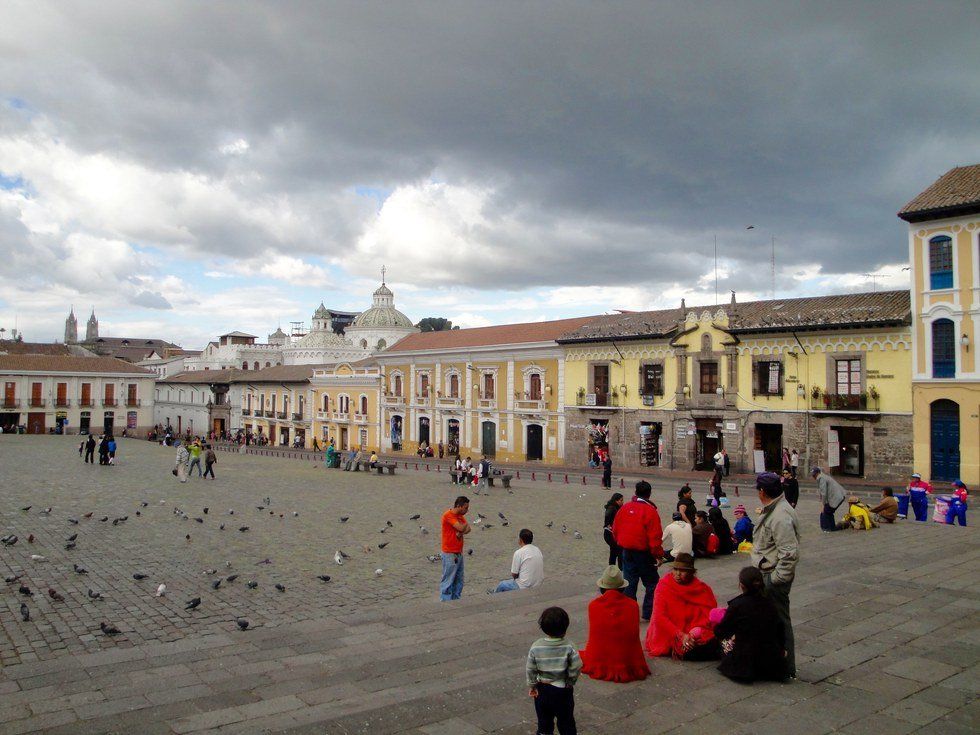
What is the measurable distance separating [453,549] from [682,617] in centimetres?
412

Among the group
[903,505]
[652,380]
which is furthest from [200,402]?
[903,505]

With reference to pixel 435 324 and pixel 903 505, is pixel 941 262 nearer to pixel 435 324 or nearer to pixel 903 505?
pixel 903 505

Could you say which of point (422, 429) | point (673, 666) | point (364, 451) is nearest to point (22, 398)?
point (364, 451)

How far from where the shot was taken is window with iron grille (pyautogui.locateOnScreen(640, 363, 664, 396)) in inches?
1358

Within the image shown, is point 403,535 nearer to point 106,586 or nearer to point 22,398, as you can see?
point 106,586

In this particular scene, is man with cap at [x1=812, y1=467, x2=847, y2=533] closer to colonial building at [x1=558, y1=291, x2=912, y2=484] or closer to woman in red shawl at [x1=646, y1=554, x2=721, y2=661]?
woman in red shawl at [x1=646, y1=554, x2=721, y2=661]

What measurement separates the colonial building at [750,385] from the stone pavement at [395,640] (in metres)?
13.3

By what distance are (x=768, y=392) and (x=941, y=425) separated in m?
6.60

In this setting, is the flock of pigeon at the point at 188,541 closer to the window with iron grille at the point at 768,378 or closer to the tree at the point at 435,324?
the window with iron grille at the point at 768,378

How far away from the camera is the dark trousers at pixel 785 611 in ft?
20.4

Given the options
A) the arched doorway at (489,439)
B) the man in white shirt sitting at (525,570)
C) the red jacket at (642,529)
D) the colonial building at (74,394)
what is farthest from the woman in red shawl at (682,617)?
the colonial building at (74,394)

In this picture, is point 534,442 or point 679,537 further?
point 534,442

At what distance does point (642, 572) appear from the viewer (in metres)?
8.45

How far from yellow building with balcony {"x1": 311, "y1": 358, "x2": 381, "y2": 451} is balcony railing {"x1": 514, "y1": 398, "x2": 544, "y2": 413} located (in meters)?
14.0
